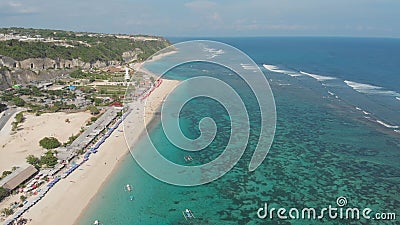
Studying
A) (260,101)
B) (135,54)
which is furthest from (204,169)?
(135,54)

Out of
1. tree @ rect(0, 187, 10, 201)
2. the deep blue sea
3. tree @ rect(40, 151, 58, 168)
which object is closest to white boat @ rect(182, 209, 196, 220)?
the deep blue sea

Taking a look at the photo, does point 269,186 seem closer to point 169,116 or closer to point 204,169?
point 204,169

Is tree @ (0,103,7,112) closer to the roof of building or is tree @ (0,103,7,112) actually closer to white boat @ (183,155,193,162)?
the roof of building

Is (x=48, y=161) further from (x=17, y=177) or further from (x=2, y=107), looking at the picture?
(x=2, y=107)
